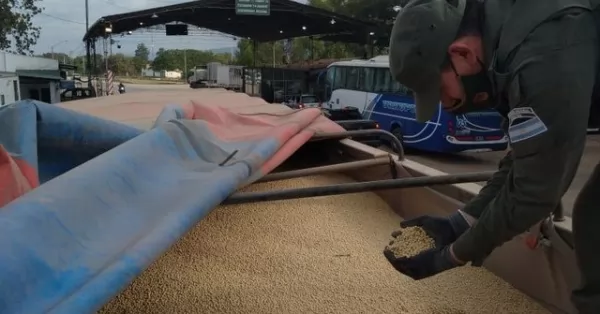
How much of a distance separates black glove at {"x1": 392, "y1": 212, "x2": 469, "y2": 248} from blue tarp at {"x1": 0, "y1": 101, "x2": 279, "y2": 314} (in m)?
0.68

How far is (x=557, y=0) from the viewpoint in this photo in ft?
3.74

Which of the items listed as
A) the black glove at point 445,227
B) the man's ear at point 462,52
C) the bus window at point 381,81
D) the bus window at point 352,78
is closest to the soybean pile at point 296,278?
the black glove at point 445,227

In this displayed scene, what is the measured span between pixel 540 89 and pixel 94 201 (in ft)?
3.62

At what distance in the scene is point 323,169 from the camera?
2908mm

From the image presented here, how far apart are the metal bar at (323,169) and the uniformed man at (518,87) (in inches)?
41.5

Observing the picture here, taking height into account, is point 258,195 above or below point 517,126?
below

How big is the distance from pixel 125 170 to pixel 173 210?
0.71 feet

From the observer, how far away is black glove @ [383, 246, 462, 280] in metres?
1.46

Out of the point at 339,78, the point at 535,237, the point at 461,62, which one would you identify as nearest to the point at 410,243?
the point at 535,237

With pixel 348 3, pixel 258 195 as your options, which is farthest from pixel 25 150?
pixel 348 3

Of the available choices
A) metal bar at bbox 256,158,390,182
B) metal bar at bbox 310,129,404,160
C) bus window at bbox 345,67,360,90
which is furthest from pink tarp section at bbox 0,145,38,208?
bus window at bbox 345,67,360,90

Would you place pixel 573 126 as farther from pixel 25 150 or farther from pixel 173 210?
pixel 25 150

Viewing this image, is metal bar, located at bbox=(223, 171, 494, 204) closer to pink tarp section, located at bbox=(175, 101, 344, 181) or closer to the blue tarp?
the blue tarp

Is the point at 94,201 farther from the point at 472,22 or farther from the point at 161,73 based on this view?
the point at 161,73
